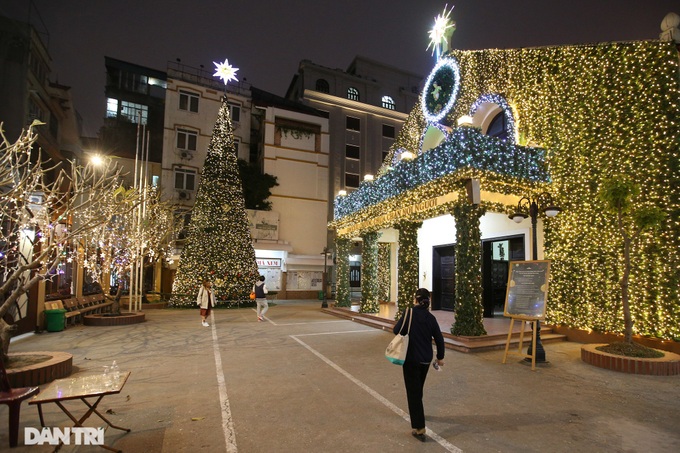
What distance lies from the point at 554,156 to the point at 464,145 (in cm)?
322

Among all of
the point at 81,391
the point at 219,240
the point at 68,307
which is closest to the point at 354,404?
the point at 81,391

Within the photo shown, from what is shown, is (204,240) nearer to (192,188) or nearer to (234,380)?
(192,188)

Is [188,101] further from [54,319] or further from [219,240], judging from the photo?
[54,319]

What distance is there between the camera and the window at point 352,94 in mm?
33016

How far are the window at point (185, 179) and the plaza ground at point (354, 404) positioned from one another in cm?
1885

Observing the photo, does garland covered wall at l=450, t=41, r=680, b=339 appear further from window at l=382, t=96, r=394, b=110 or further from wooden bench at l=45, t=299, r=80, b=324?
window at l=382, t=96, r=394, b=110

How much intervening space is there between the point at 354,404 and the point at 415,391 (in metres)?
1.39

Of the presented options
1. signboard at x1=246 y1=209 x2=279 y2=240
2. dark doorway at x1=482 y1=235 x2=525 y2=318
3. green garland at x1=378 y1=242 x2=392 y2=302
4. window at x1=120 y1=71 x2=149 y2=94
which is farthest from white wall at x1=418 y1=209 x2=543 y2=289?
window at x1=120 y1=71 x2=149 y2=94

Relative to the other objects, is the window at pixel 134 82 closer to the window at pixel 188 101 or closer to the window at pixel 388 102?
the window at pixel 188 101

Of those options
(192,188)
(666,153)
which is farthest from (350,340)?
(192,188)

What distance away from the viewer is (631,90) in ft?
30.4

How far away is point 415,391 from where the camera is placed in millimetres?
4410

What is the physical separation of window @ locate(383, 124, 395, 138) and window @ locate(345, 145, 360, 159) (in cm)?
339

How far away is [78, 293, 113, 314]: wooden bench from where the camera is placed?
15.2 m
